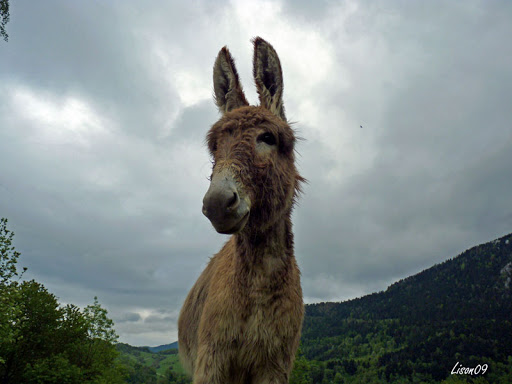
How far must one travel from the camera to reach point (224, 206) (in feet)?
8.83

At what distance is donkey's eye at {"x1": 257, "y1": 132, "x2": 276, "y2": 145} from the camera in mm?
3650

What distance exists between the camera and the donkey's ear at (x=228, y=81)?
14.5 ft

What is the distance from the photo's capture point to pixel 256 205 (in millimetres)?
3354

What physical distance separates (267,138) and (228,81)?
137cm

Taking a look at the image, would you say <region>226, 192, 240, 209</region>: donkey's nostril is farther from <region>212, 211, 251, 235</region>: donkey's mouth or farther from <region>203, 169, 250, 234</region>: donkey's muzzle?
<region>212, 211, 251, 235</region>: donkey's mouth

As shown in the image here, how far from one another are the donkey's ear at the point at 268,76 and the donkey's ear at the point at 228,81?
283 mm

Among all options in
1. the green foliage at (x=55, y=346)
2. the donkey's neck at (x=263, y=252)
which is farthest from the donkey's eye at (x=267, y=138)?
the green foliage at (x=55, y=346)

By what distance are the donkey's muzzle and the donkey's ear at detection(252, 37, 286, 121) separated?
1780mm

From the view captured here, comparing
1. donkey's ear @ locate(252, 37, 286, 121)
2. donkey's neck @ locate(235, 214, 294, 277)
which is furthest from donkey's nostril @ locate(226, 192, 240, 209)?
donkey's ear @ locate(252, 37, 286, 121)

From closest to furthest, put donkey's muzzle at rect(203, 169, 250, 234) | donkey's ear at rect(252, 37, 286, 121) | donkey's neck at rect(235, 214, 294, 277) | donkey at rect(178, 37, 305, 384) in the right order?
1. donkey's muzzle at rect(203, 169, 250, 234)
2. donkey at rect(178, 37, 305, 384)
3. donkey's neck at rect(235, 214, 294, 277)
4. donkey's ear at rect(252, 37, 286, 121)

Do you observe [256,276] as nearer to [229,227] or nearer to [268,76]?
[229,227]

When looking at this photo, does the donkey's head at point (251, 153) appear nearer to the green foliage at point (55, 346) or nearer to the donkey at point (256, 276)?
the donkey at point (256, 276)

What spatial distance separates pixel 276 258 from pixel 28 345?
34077 millimetres

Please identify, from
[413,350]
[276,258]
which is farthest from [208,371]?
[413,350]
